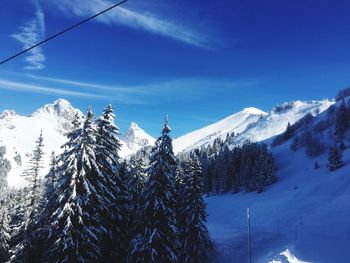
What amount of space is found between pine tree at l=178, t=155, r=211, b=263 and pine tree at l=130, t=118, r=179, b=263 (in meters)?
7.18

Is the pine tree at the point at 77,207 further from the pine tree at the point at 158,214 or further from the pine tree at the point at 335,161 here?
the pine tree at the point at 335,161

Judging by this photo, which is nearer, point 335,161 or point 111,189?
point 111,189

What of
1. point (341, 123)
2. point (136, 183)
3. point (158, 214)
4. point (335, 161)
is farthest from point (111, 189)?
point (341, 123)

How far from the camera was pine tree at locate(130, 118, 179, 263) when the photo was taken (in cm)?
3181

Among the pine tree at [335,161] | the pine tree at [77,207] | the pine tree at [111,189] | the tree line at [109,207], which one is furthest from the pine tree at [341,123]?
the pine tree at [77,207]

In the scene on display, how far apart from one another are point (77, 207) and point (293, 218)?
4715 cm

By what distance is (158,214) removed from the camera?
3250cm

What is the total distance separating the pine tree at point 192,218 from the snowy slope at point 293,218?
903 cm

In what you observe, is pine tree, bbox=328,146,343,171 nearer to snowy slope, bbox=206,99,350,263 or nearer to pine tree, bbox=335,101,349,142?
snowy slope, bbox=206,99,350,263

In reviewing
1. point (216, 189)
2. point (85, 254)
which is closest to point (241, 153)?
point (216, 189)

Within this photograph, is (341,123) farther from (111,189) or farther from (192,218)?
(111,189)

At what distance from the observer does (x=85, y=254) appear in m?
27.8

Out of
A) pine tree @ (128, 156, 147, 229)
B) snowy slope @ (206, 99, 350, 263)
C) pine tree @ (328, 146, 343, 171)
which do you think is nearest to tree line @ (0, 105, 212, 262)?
pine tree @ (128, 156, 147, 229)

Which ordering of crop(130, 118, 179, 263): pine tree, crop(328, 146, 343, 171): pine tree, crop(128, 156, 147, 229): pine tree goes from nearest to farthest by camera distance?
crop(130, 118, 179, 263): pine tree
crop(128, 156, 147, 229): pine tree
crop(328, 146, 343, 171): pine tree
